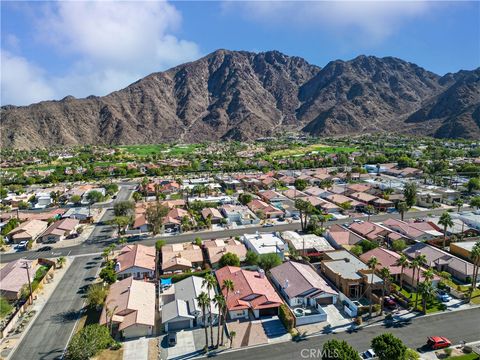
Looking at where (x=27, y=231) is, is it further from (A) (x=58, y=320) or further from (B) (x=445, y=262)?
(B) (x=445, y=262)

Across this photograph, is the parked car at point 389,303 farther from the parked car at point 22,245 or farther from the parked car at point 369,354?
the parked car at point 22,245

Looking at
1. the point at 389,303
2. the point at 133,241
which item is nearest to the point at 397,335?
the point at 389,303

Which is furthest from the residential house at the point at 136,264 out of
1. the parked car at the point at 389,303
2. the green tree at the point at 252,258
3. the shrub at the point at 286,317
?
the parked car at the point at 389,303

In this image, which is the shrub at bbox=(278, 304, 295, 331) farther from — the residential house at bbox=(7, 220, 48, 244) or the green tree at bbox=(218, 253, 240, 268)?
the residential house at bbox=(7, 220, 48, 244)

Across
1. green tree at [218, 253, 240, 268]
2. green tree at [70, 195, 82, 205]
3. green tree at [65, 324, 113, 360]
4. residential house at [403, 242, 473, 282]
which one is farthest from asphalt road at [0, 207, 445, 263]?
green tree at [65, 324, 113, 360]

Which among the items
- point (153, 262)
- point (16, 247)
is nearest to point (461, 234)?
point (153, 262)

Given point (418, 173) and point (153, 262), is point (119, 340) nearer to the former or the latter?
point (153, 262)
